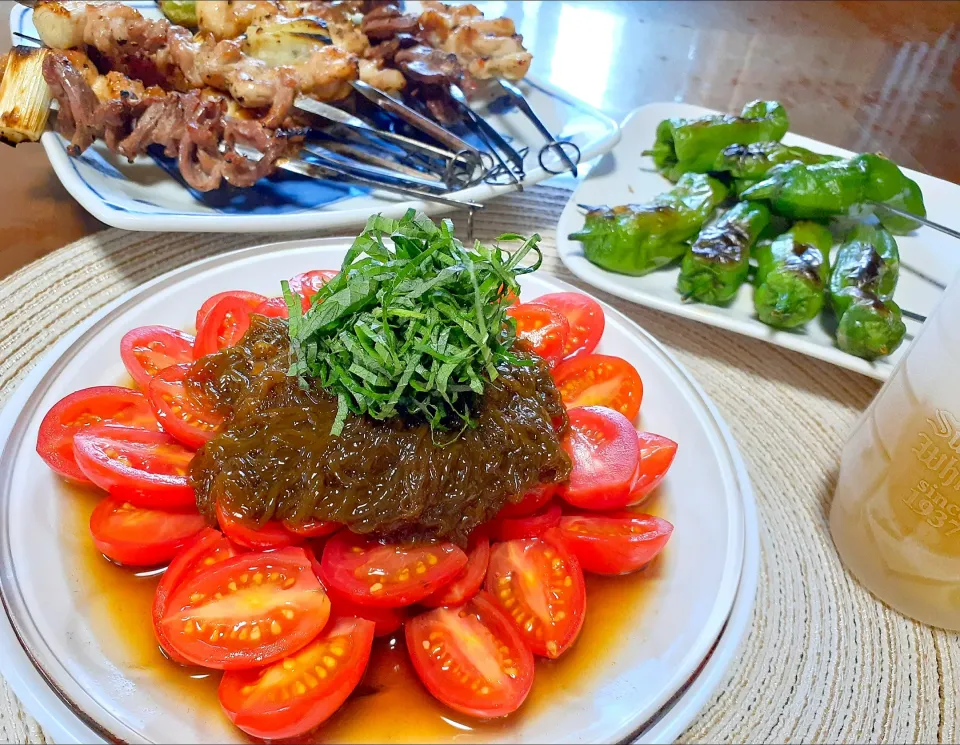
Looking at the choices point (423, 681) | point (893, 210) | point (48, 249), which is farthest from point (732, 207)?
point (48, 249)

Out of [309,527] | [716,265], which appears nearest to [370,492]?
[309,527]

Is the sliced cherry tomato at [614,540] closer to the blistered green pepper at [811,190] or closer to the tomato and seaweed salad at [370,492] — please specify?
the tomato and seaweed salad at [370,492]

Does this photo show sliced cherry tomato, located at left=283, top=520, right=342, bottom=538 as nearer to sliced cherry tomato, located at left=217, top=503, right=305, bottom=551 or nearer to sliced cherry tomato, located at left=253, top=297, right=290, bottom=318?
sliced cherry tomato, located at left=217, top=503, right=305, bottom=551

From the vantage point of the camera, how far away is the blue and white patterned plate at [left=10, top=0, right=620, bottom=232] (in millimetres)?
2322

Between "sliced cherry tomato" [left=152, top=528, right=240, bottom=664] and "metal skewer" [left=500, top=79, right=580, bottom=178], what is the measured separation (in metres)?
2.06

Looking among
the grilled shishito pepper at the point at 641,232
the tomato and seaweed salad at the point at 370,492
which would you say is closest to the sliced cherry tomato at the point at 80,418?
the tomato and seaweed salad at the point at 370,492

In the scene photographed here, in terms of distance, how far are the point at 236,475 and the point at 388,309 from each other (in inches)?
18.2

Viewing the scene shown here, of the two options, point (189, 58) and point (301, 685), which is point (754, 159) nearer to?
point (189, 58)

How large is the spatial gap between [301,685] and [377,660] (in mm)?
221

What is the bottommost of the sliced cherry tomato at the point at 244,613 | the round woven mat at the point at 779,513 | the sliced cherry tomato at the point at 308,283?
the round woven mat at the point at 779,513

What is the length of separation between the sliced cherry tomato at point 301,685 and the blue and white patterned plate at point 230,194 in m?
1.54

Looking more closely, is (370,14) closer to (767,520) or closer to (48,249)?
(48,249)

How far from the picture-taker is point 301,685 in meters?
1.23

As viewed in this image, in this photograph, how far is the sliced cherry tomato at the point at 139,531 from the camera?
140cm
